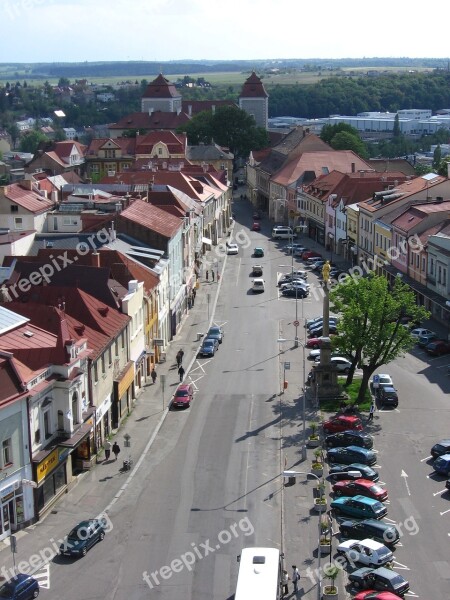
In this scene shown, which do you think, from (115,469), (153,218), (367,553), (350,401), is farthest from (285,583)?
(153,218)

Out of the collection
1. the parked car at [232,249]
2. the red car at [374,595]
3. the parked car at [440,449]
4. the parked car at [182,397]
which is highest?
the red car at [374,595]

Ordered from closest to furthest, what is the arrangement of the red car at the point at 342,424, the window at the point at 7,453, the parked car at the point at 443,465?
the window at the point at 7,453 < the parked car at the point at 443,465 < the red car at the point at 342,424

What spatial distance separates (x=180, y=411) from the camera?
58.6 m

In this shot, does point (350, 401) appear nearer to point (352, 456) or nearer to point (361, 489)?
point (352, 456)

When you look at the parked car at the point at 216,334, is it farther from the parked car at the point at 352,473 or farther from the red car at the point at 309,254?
the red car at the point at 309,254

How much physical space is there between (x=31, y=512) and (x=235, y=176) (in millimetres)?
139509

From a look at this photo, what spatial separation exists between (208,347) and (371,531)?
3062 centimetres

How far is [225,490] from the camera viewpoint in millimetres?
47000

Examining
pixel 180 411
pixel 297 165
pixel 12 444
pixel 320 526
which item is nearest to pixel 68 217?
pixel 180 411

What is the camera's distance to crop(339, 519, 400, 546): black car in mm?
41088

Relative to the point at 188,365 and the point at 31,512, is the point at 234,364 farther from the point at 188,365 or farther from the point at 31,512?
the point at 31,512

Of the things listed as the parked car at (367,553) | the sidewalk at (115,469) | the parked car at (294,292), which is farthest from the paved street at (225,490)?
the parked car at (294,292)

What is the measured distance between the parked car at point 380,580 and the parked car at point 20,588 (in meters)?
11.6

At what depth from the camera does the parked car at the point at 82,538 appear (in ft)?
132
